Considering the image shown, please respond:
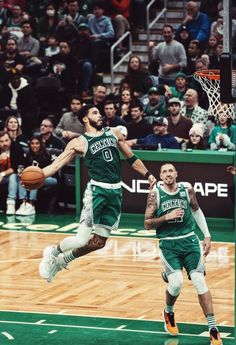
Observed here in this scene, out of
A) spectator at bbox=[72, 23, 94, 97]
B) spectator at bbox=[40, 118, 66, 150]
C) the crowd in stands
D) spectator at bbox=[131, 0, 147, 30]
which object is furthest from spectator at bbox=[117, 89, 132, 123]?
spectator at bbox=[131, 0, 147, 30]

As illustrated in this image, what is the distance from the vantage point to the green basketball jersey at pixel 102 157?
16609mm

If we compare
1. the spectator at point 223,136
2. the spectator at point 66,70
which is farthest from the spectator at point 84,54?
the spectator at point 223,136

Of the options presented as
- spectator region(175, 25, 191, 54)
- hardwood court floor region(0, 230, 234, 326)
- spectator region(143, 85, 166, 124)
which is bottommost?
hardwood court floor region(0, 230, 234, 326)

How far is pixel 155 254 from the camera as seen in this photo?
20.7m

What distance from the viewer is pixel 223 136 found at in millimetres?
23000

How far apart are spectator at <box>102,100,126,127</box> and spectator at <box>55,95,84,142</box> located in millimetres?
792

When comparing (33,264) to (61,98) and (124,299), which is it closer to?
(124,299)

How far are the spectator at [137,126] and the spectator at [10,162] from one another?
6.90ft

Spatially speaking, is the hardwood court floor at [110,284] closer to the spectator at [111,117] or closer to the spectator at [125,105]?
the spectator at [111,117]

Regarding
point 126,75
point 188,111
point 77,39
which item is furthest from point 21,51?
point 188,111

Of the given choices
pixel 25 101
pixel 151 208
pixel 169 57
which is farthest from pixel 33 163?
pixel 151 208

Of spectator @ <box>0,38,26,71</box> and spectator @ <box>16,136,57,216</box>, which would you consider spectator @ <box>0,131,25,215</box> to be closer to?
spectator @ <box>16,136,57,216</box>

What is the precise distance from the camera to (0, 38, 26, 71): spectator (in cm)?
2777

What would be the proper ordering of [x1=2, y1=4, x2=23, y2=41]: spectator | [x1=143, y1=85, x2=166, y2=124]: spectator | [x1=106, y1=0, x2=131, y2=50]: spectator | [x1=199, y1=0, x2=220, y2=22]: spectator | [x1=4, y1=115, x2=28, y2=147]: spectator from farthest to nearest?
[x1=2, y1=4, x2=23, y2=41]: spectator < [x1=106, y1=0, x2=131, y2=50]: spectator < [x1=199, y1=0, x2=220, y2=22]: spectator < [x1=143, y1=85, x2=166, y2=124]: spectator < [x1=4, y1=115, x2=28, y2=147]: spectator
